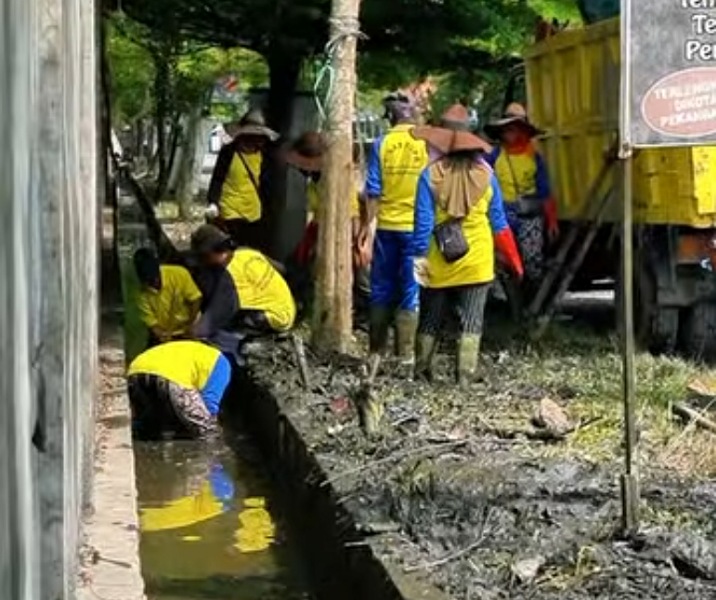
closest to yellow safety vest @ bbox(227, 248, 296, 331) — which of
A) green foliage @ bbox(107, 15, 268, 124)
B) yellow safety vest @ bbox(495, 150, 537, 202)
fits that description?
yellow safety vest @ bbox(495, 150, 537, 202)

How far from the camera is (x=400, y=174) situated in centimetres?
1104

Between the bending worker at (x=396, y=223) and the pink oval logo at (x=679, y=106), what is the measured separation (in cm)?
448

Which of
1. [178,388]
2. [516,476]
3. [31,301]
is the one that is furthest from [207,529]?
[31,301]

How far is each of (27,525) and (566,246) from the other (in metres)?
10.4

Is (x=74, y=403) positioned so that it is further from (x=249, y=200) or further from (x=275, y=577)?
(x=249, y=200)

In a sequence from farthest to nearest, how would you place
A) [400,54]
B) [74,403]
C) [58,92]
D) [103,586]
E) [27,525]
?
[400,54]
[103,586]
[74,403]
[58,92]
[27,525]

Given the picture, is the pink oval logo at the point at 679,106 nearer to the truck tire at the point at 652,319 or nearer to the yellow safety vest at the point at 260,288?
the yellow safety vest at the point at 260,288

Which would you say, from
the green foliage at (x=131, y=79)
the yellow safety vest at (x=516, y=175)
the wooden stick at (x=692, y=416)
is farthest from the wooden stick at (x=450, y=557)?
the green foliage at (x=131, y=79)

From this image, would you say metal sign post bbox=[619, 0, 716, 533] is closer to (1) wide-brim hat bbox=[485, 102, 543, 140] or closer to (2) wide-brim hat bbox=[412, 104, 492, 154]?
(2) wide-brim hat bbox=[412, 104, 492, 154]

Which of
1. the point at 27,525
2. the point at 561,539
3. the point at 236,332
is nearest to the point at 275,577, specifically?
the point at 561,539

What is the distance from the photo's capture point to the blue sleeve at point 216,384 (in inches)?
395

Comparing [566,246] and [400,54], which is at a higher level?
[400,54]

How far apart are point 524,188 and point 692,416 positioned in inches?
184

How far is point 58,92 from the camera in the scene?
3.41 metres
